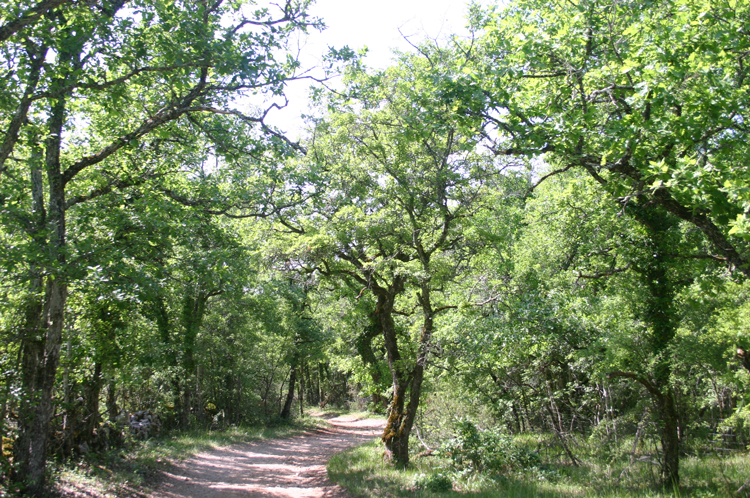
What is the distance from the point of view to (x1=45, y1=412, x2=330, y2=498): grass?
7938 millimetres

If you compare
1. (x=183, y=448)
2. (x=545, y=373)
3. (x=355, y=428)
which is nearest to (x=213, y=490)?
(x=183, y=448)

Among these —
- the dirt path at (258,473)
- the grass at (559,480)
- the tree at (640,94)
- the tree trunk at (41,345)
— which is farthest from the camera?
the dirt path at (258,473)

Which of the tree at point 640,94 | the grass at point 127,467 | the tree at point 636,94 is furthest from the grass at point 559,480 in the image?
the tree at point 640,94

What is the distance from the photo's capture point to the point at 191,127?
8.80 meters

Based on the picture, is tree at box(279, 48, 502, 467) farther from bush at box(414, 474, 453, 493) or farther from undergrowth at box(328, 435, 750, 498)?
bush at box(414, 474, 453, 493)

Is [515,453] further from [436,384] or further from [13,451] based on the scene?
[13,451]

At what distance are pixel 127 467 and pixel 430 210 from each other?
368 inches

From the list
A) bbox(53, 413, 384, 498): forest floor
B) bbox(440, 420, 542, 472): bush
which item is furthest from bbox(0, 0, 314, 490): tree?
bbox(440, 420, 542, 472): bush

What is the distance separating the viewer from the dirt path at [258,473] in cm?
949

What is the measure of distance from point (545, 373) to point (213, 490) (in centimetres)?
863

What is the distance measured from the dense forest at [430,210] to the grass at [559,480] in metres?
0.43

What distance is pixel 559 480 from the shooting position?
9.23 meters

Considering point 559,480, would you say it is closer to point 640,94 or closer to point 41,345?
point 640,94

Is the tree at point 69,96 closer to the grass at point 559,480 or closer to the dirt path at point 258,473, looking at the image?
the dirt path at point 258,473
